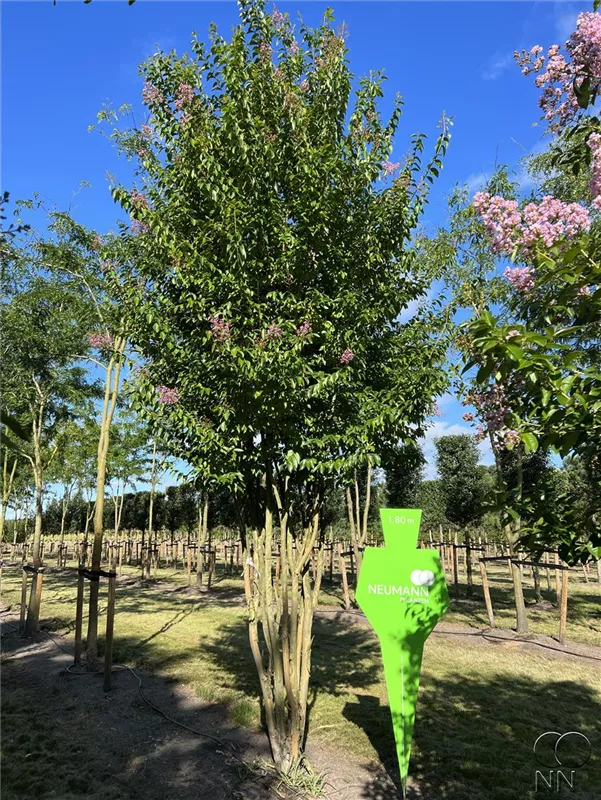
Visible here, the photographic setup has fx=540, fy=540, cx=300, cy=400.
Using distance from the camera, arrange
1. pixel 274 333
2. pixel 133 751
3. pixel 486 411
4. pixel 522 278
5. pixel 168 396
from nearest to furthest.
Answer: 1. pixel 522 278
2. pixel 274 333
3. pixel 168 396
4. pixel 133 751
5. pixel 486 411

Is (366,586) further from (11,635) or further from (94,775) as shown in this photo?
(11,635)

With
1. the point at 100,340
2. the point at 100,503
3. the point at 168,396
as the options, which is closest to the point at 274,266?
the point at 168,396

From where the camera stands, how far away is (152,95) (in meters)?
4.83

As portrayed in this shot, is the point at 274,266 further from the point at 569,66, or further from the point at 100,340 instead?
the point at 100,340

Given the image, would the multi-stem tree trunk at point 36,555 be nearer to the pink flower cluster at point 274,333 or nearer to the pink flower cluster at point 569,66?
the pink flower cluster at point 274,333

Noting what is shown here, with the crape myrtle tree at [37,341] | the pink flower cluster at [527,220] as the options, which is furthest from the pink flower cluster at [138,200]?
the crape myrtle tree at [37,341]

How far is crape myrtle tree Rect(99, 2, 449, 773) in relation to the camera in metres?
4.25

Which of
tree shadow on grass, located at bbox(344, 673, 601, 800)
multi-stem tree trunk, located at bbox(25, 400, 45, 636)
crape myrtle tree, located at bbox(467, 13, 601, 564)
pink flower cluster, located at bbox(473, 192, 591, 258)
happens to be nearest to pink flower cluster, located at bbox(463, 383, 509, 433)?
tree shadow on grass, located at bbox(344, 673, 601, 800)

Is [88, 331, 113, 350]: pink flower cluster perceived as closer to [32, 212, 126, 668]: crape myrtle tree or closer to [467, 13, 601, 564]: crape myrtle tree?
[32, 212, 126, 668]: crape myrtle tree

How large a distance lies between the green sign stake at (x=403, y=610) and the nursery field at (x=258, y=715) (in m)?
0.90

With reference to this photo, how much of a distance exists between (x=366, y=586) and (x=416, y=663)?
70 centimetres

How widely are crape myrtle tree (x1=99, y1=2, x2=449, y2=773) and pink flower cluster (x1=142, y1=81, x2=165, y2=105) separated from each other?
2cm

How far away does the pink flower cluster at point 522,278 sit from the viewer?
121 inches

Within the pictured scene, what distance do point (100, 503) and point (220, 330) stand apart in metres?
5.25
